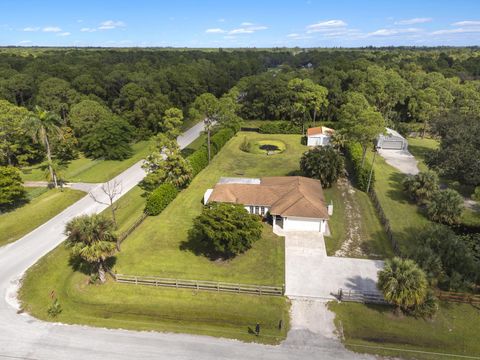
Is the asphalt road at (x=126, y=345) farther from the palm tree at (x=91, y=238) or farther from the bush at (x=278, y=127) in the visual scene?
the bush at (x=278, y=127)

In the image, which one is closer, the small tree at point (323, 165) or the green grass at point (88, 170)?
the small tree at point (323, 165)

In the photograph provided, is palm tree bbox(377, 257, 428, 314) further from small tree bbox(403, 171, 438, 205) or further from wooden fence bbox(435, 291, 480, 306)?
small tree bbox(403, 171, 438, 205)

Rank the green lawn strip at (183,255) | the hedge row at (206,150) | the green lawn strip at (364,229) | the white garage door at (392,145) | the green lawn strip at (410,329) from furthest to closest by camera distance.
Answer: the white garage door at (392,145) → the hedge row at (206,150) → the green lawn strip at (364,229) → the green lawn strip at (183,255) → the green lawn strip at (410,329)

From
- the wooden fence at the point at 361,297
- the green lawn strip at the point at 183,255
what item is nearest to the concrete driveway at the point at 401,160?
the green lawn strip at the point at 183,255

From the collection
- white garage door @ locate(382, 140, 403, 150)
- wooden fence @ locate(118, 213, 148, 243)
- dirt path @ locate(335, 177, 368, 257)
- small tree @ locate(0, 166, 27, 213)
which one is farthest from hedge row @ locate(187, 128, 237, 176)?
white garage door @ locate(382, 140, 403, 150)

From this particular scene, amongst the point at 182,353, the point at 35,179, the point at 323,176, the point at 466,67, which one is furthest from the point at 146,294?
the point at 466,67

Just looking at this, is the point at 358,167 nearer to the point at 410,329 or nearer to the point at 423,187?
the point at 423,187

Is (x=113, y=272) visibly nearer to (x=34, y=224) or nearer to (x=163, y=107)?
(x=34, y=224)
